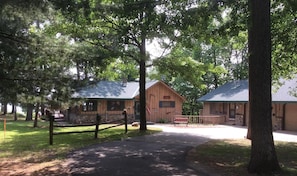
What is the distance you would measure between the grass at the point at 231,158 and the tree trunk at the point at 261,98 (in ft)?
1.39

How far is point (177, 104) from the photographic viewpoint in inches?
1569

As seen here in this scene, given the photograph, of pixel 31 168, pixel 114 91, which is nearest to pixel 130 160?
pixel 31 168

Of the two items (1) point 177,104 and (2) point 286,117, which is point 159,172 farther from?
(1) point 177,104

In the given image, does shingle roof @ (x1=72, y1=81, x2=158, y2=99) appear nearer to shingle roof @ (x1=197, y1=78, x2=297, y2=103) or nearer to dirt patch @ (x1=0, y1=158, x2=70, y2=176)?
shingle roof @ (x1=197, y1=78, x2=297, y2=103)

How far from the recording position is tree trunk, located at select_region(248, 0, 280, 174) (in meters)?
9.60

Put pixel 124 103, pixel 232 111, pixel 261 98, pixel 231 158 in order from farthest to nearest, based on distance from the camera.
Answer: pixel 124 103, pixel 232 111, pixel 231 158, pixel 261 98

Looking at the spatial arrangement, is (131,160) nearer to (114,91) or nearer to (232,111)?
(232,111)

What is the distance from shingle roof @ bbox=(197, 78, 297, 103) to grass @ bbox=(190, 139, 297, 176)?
482 inches

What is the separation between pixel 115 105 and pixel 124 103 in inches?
37.4

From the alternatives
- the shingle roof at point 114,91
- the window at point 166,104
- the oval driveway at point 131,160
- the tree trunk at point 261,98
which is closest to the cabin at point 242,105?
the window at point 166,104

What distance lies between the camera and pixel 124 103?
1447 inches

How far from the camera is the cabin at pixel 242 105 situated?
1078 inches

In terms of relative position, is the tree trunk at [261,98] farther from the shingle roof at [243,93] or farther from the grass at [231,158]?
the shingle roof at [243,93]

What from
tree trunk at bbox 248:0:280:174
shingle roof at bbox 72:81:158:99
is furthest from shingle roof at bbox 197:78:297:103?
tree trunk at bbox 248:0:280:174
